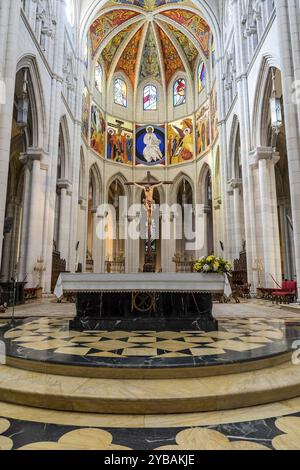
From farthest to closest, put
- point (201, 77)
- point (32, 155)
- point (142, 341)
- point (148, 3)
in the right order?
point (201, 77) → point (148, 3) → point (32, 155) → point (142, 341)

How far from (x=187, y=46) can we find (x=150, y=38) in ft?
10.2

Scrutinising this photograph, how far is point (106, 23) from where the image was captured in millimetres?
22688

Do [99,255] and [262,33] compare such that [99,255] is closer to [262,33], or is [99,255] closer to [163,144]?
[163,144]

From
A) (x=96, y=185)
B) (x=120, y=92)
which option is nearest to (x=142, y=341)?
(x=96, y=185)

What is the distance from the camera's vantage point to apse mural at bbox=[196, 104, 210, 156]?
22.4 m

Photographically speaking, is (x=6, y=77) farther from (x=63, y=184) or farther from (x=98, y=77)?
(x=98, y=77)

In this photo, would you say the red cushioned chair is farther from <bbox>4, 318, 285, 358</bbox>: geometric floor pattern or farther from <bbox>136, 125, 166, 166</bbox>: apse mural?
<bbox>136, 125, 166, 166</bbox>: apse mural

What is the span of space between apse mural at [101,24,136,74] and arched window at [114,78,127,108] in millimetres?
1448

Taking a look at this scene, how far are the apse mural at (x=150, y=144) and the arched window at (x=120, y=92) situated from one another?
2.66 metres

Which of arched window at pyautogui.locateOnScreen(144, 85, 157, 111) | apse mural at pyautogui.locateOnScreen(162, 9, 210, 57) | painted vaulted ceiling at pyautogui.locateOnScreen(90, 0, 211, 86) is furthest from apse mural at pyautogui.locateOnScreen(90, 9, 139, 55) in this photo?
arched window at pyautogui.locateOnScreen(144, 85, 157, 111)

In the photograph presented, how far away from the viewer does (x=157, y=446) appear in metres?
1.93

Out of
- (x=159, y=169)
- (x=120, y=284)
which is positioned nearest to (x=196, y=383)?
(x=120, y=284)

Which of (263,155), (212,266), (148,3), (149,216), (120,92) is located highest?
(148,3)
